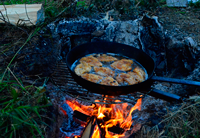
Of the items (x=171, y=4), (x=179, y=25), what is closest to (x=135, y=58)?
(x=179, y=25)

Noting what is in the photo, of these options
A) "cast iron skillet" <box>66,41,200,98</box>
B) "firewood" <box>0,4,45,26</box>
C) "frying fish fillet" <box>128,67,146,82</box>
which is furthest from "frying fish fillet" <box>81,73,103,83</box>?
"firewood" <box>0,4,45,26</box>

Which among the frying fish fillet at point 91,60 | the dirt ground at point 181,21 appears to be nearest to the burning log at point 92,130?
the frying fish fillet at point 91,60

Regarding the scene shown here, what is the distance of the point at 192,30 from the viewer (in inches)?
143

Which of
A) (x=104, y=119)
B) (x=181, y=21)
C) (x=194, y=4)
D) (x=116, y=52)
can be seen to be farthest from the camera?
(x=194, y=4)

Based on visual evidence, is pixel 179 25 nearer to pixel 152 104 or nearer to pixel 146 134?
pixel 152 104

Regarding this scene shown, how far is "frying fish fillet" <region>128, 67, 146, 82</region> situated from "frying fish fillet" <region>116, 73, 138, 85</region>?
77 mm

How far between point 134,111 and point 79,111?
40.4 inches

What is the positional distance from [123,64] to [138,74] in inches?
13.5

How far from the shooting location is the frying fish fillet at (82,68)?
2.43 meters

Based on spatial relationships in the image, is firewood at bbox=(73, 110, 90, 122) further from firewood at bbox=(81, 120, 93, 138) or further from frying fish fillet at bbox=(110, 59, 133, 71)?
frying fish fillet at bbox=(110, 59, 133, 71)

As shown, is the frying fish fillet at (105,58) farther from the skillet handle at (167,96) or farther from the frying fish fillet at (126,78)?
the skillet handle at (167,96)

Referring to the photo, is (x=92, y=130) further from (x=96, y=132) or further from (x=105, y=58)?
(x=105, y=58)

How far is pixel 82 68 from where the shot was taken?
252 centimetres

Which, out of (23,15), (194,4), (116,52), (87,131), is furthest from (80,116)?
(194,4)
